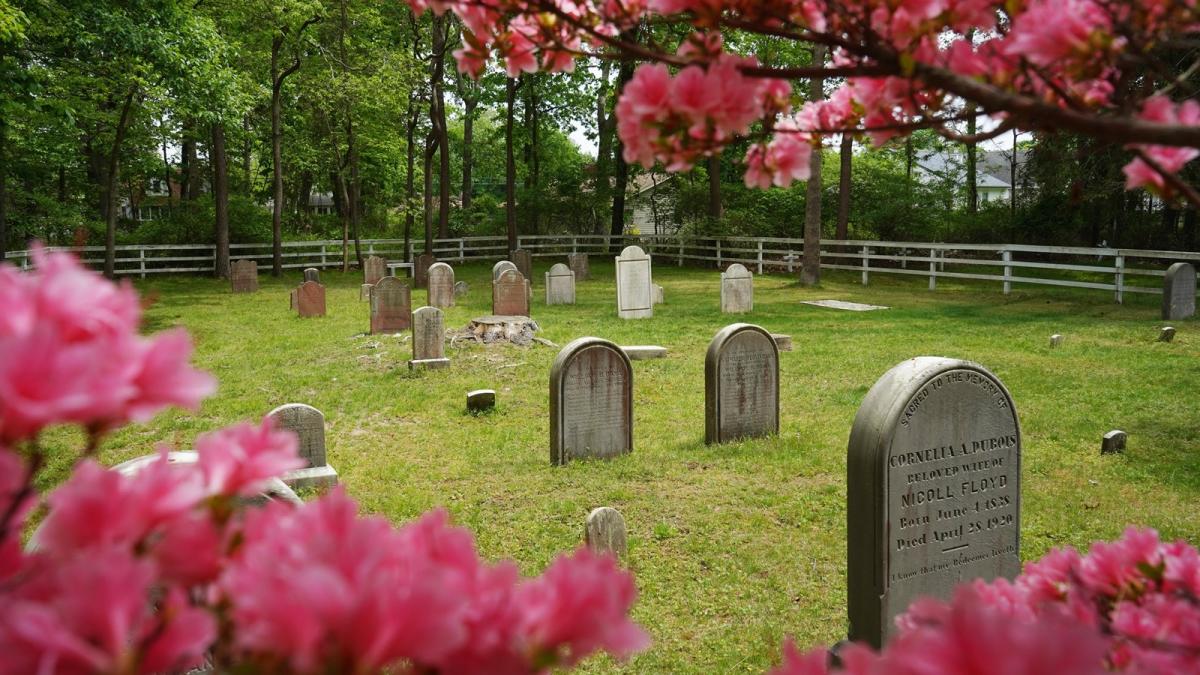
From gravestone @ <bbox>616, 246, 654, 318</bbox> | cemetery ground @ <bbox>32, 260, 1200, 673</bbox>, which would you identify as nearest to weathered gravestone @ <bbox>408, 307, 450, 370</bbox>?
cemetery ground @ <bbox>32, 260, 1200, 673</bbox>

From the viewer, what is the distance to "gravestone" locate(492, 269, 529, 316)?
60.9 feet

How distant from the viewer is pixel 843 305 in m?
21.2

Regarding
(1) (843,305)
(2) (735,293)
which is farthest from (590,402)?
(1) (843,305)

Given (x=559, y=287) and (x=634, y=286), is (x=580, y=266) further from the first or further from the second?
(x=634, y=286)

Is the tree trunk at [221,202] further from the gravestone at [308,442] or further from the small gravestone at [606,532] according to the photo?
the small gravestone at [606,532]

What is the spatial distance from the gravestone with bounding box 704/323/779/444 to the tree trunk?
21441 mm

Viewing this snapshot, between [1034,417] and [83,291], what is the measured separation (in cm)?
1068

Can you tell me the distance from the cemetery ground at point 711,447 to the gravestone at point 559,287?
8.49 ft

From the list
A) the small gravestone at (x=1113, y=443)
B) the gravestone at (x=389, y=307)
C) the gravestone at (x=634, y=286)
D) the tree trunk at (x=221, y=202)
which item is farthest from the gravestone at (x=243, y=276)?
the small gravestone at (x=1113, y=443)

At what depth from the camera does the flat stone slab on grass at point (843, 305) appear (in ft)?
66.9

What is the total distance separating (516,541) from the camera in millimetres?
7020

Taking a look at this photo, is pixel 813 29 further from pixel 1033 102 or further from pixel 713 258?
pixel 713 258

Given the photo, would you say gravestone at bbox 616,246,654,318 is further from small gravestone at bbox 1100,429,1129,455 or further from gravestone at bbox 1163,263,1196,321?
small gravestone at bbox 1100,429,1129,455

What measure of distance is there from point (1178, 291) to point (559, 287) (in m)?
12.3
